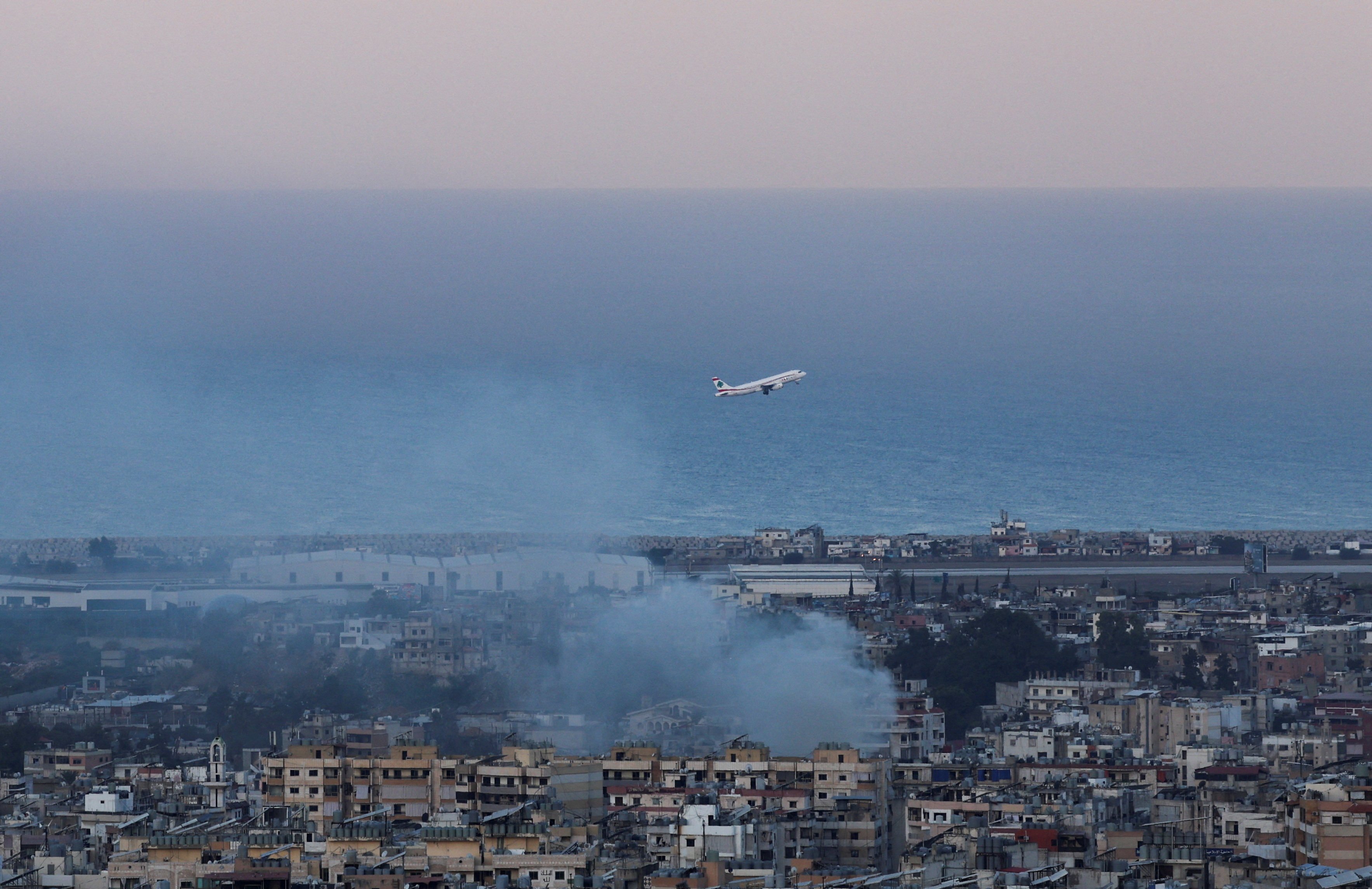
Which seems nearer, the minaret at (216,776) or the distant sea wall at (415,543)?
the minaret at (216,776)

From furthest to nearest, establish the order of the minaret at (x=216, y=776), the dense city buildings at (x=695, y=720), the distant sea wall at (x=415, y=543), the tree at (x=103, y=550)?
the tree at (x=103, y=550) < the distant sea wall at (x=415, y=543) < the minaret at (x=216, y=776) < the dense city buildings at (x=695, y=720)

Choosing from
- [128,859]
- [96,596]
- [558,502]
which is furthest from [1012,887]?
[558,502]

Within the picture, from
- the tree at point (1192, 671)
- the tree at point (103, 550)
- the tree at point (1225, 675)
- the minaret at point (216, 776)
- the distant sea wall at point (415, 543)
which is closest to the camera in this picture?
the minaret at point (216, 776)

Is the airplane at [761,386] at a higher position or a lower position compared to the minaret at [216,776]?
higher

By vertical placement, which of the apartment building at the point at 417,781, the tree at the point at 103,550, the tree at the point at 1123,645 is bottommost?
the apartment building at the point at 417,781

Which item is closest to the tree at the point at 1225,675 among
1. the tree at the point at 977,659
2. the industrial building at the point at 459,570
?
the tree at the point at 977,659

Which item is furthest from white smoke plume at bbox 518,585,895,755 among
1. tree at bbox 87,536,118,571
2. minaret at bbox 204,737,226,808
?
tree at bbox 87,536,118,571

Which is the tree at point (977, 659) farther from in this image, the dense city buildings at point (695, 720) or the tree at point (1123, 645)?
the tree at point (1123, 645)
